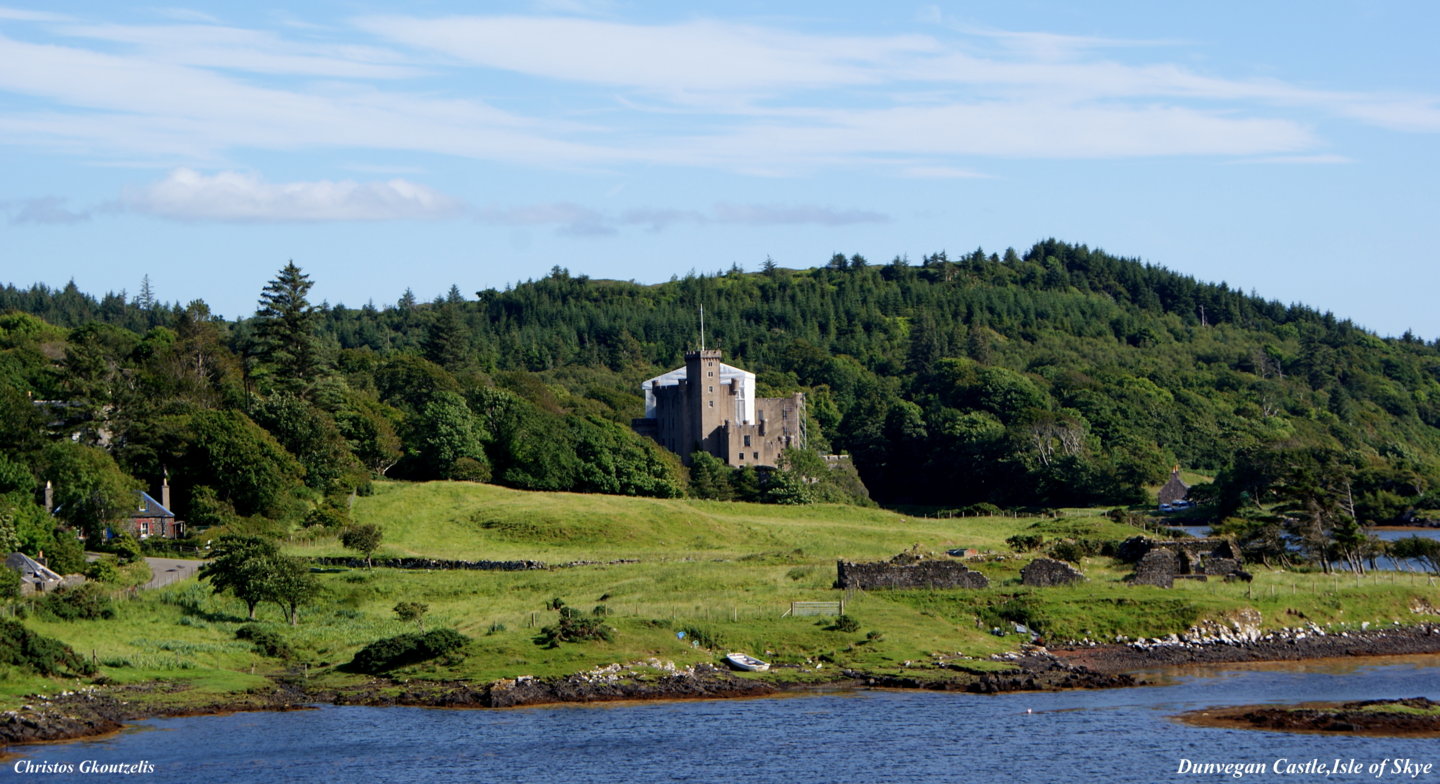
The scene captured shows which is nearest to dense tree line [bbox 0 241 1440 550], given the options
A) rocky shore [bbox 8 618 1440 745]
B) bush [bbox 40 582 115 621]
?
bush [bbox 40 582 115 621]

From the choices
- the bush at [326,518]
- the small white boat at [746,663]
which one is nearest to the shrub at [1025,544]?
the small white boat at [746,663]

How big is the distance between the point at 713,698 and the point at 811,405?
137785mm

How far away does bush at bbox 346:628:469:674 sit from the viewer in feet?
161

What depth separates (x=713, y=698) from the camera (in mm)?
46094

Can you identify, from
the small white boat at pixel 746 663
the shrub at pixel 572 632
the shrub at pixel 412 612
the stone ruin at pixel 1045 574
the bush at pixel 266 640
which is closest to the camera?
the small white boat at pixel 746 663

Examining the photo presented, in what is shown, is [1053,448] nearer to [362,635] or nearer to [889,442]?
[889,442]

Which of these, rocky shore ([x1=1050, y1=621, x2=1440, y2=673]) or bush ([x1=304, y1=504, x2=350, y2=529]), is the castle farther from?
rocky shore ([x1=1050, y1=621, x2=1440, y2=673])

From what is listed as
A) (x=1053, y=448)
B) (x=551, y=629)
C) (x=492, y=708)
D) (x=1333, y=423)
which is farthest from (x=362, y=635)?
(x=1333, y=423)

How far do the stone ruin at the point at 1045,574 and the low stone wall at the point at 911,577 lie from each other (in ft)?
5.48

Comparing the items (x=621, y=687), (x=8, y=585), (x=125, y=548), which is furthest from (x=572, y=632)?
(x=125, y=548)

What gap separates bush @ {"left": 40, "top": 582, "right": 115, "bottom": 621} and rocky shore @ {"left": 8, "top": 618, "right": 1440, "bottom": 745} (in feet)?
34.0

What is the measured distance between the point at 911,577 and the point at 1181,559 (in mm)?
12254

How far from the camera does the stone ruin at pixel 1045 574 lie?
58875mm

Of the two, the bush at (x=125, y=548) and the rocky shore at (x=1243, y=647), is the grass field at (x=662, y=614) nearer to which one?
the rocky shore at (x=1243, y=647)
